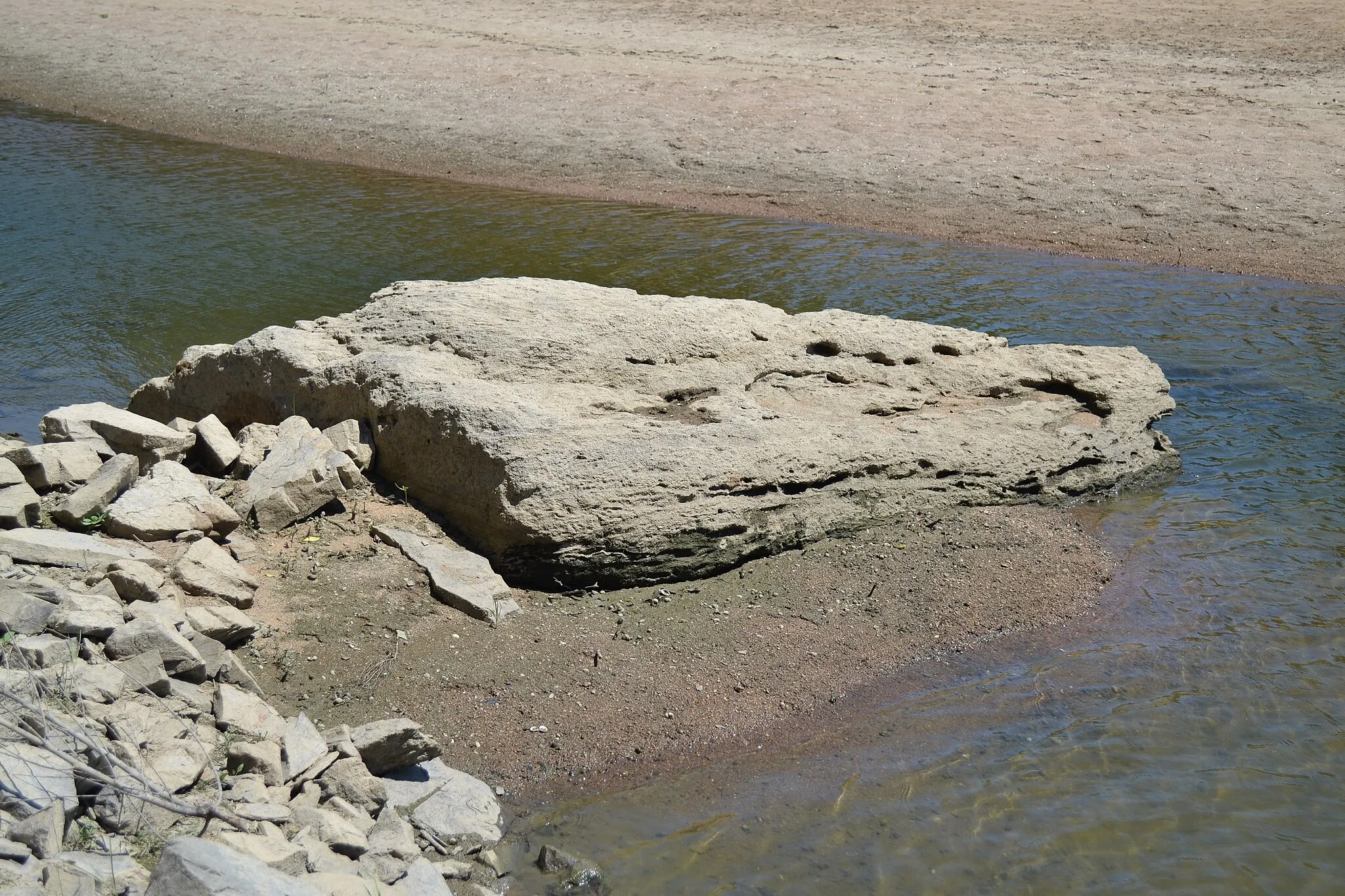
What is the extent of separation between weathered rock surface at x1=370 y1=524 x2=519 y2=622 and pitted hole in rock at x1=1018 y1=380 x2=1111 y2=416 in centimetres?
379

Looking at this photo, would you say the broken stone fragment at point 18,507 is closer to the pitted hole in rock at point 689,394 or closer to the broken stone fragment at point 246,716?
the broken stone fragment at point 246,716

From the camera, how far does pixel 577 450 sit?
5.81 metres

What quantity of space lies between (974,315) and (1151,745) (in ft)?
20.4

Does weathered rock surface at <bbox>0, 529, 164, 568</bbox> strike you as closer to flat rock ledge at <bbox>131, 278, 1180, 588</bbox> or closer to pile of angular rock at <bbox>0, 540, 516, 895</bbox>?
pile of angular rock at <bbox>0, 540, 516, 895</bbox>

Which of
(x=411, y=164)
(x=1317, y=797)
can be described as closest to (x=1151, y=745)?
(x=1317, y=797)

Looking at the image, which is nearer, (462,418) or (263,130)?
(462,418)

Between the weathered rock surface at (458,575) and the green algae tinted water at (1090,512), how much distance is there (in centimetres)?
→ 131

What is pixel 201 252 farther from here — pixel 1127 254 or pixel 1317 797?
pixel 1317 797

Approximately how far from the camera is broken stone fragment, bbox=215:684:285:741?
13.8 feet

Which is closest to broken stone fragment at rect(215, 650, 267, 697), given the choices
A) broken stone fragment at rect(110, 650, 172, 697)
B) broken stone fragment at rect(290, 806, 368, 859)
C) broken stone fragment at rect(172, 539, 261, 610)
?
broken stone fragment at rect(110, 650, 172, 697)

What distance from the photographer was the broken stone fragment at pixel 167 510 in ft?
17.9

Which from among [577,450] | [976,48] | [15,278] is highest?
[976,48]

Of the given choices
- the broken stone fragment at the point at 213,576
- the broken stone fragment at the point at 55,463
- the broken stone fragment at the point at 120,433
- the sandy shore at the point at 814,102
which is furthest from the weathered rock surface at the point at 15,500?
the sandy shore at the point at 814,102

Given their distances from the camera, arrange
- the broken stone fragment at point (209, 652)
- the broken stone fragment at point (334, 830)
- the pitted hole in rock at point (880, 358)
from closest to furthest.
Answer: the broken stone fragment at point (334, 830), the broken stone fragment at point (209, 652), the pitted hole in rock at point (880, 358)
